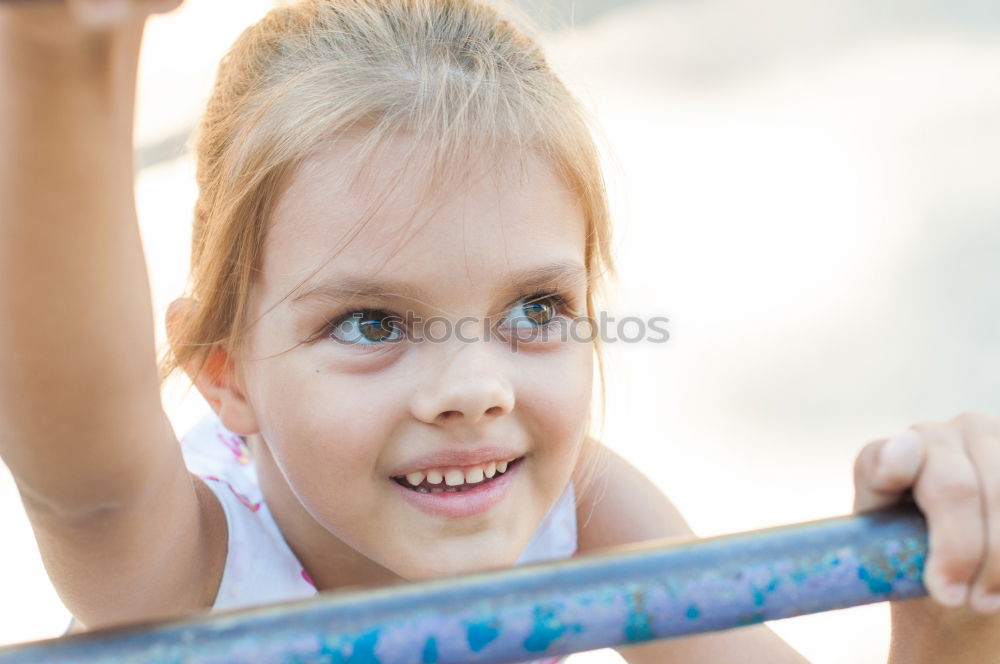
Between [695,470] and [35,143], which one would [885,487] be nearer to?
[35,143]

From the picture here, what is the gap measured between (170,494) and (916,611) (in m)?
0.39

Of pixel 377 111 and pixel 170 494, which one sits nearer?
pixel 170 494

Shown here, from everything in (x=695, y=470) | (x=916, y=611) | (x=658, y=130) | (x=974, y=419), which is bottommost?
(x=695, y=470)

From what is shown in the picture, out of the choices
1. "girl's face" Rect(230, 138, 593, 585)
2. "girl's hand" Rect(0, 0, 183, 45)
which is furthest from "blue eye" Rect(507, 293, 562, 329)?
"girl's hand" Rect(0, 0, 183, 45)

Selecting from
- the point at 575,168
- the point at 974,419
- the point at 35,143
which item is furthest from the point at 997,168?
the point at 35,143

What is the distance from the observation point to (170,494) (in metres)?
0.57

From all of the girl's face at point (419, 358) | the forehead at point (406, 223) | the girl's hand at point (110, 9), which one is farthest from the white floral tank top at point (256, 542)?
the girl's hand at point (110, 9)

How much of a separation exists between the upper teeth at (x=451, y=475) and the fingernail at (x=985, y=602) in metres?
Result: 0.31

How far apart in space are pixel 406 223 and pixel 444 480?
154 mm

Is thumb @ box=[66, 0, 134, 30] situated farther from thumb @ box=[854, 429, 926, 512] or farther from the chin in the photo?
the chin

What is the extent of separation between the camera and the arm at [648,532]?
0.81 metres

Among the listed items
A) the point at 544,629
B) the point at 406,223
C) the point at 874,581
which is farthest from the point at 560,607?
the point at 406,223

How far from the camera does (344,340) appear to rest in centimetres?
67

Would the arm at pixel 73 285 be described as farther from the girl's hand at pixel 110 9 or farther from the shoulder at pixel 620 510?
the shoulder at pixel 620 510
